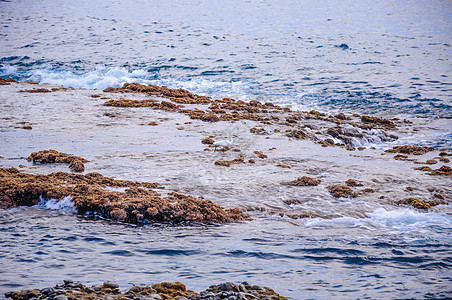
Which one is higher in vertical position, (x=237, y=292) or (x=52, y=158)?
(x=237, y=292)

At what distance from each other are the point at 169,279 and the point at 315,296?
10.5 feet

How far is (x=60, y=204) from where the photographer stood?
42.0 feet

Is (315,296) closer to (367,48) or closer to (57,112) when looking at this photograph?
(57,112)

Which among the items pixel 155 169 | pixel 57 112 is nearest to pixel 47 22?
pixel 57 112

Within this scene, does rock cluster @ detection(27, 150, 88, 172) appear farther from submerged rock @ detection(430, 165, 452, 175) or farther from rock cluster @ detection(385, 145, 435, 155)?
rock cluster @ detection(385, 145, 435, 155)

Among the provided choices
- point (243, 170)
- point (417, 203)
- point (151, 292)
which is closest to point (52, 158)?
point (243, 170)

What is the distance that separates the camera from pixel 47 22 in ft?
221

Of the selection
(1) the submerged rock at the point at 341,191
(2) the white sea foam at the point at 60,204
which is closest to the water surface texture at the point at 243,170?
(2) the white sea foam at the point at 60,204

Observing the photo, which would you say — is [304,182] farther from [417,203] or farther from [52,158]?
[52,158]

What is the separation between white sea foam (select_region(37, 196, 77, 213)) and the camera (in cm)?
1264

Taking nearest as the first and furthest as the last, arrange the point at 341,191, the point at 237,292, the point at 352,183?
the point at 237,292, the point at 341,191, the point at 352,183

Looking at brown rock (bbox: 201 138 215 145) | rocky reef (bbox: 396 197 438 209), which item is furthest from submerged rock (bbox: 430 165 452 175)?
brown rock (bbox: 201 138 215 145)

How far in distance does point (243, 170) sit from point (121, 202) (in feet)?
20.4

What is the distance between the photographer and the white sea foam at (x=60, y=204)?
41.5ft
